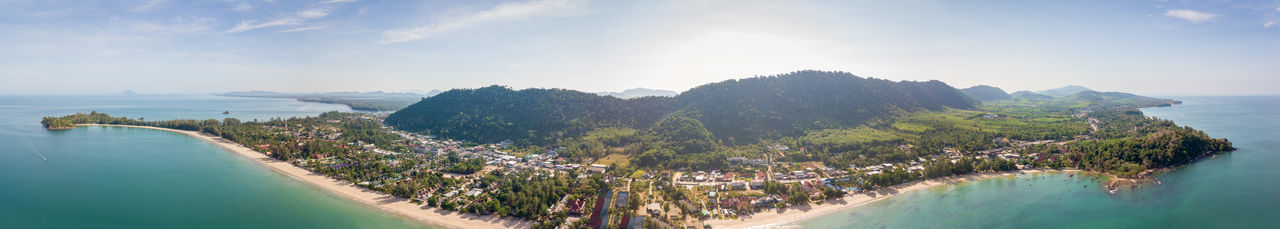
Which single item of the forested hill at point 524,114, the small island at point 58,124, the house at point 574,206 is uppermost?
the forested hill at point 524,114

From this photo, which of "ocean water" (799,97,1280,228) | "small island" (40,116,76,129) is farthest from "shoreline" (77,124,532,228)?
"small island" (40,116,76,129)

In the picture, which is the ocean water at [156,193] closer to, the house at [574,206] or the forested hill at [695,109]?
the house at [574,206]

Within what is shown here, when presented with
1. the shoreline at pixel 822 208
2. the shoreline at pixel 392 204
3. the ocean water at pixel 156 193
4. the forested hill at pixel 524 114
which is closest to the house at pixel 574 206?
the shoreline at pixel 392 204

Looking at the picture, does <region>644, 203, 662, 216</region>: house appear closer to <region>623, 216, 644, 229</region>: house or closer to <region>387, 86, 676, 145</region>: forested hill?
<region>623, 216, 644, 229</region>: house

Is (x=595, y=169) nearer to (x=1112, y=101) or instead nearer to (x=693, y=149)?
(x=693, y=149)

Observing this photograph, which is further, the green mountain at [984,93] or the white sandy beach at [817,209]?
the green mountain at [984,93]

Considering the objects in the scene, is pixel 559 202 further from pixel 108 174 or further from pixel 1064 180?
pixel 108 174

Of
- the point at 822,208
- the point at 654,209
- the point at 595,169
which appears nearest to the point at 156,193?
the point at 595,169
